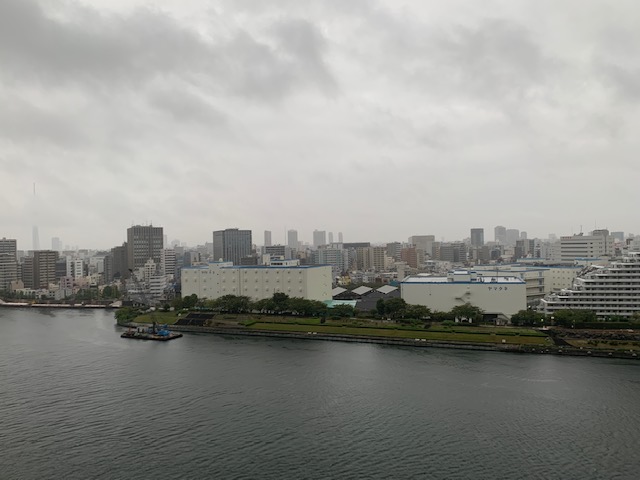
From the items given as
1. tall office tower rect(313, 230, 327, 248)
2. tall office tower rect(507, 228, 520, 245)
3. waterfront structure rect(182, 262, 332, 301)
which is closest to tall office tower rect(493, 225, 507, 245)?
tall office tower rect(507, 228, 520, 245)

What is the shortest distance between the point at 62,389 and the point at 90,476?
5.06 meters

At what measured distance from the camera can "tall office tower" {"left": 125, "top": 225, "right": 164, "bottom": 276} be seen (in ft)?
166

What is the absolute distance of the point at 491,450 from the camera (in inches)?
333

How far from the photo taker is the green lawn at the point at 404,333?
1650 centimetres

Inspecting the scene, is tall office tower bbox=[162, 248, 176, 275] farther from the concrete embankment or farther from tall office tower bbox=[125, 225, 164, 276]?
the concrete embankment

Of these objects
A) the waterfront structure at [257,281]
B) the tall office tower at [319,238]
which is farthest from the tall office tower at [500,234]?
the waterfront structure at [257,281]

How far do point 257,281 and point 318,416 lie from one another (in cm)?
1586

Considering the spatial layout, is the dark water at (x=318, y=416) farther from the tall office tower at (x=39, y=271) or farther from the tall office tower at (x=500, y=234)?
the tall office tower at (x=500, y=234)

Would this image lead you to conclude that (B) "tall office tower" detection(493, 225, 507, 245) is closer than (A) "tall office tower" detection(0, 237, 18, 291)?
No

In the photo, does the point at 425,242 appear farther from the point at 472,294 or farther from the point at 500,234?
the point at 472,294

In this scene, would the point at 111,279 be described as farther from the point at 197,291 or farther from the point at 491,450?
the point at 491,450

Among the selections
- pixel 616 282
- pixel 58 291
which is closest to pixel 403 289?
pixel 616 282

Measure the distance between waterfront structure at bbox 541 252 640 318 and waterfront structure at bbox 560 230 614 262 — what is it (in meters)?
19.2

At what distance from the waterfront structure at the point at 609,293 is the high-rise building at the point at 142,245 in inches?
1631
